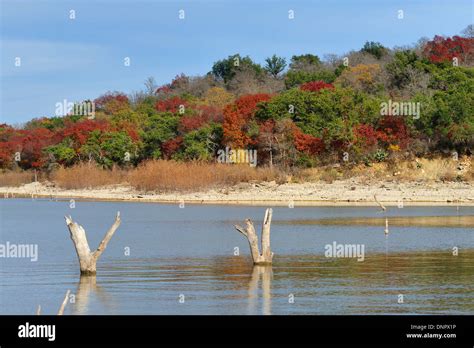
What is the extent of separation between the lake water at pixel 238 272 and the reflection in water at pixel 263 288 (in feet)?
0.09

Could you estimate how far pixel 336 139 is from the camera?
6300 cm

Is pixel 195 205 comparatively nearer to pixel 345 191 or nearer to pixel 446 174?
pixel 345 191

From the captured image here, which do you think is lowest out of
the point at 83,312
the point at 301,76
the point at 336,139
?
the point at 83,312

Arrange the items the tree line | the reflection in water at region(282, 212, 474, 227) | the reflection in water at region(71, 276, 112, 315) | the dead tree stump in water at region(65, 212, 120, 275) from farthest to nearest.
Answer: the tree line
the reflection in water at region(282, 212, 474, 227)
the dead tree stump in water at region(65, 212, 120, 275)
the reflection in water at region(71, 276, 112, 315)

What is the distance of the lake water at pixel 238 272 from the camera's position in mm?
21531

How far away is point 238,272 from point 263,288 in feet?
10.4

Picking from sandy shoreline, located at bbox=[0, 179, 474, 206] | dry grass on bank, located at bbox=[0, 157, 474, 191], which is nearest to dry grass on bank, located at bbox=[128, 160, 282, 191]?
dry grass on bank, located at bbox=[0, 157, 474, 191]

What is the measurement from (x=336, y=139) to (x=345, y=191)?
5707 mm

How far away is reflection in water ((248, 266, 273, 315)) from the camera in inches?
831

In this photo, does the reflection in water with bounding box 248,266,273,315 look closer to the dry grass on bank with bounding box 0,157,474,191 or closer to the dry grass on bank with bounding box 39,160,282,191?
the dry grass on bank with bounding box 0,157,474,191

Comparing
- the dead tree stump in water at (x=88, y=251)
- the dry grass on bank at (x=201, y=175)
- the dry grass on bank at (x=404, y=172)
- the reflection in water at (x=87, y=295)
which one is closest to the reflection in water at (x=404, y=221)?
the dry grass on bank at (x=404, y=172)

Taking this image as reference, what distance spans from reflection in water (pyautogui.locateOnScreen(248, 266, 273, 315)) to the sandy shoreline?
96.6ft

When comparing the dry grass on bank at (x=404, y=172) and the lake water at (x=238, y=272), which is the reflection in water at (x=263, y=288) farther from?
the dry grass on bank at (x=404, y=172)
